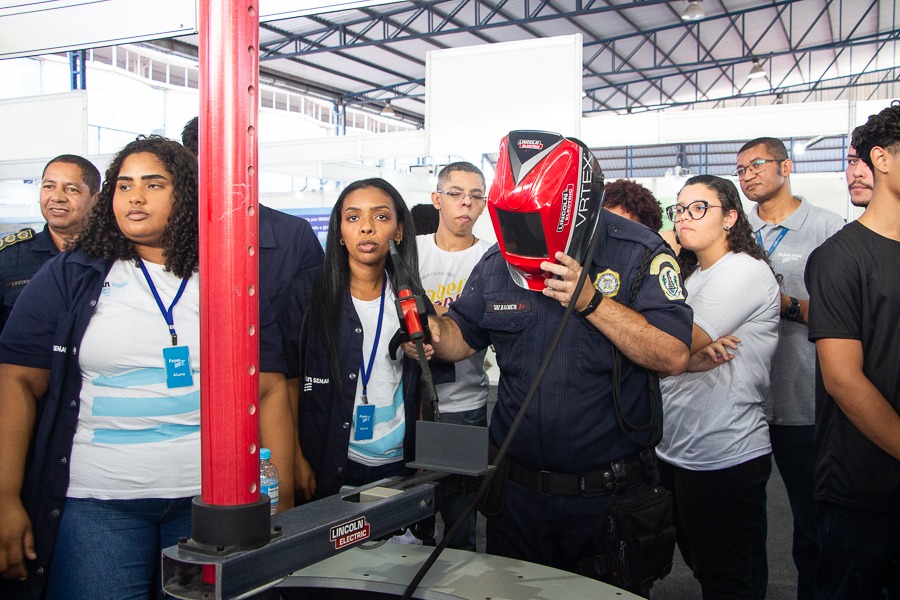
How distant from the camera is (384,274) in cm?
212

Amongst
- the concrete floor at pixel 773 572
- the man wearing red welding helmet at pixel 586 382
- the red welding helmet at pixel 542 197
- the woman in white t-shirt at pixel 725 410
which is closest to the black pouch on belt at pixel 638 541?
the man wearing red welding helmet at pixel 586 382

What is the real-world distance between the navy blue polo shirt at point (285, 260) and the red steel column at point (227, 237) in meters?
1.31

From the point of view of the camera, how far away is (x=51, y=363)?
1521 mm

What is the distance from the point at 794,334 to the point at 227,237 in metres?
2.23

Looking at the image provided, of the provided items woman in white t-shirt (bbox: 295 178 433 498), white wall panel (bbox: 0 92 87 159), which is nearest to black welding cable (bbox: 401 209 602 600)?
woman in white t-shirt (bbox: 295 178 433 498)

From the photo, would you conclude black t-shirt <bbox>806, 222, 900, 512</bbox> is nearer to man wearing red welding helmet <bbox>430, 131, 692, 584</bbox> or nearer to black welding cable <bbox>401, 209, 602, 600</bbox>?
man wearing red welding helmet <bbox>430, 131, 692, 584</bbox>

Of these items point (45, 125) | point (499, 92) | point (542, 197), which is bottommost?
point (542, 197)

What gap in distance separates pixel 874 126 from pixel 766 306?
70 cm

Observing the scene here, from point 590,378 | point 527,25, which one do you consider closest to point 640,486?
point 590,378

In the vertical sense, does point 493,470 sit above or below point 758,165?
below

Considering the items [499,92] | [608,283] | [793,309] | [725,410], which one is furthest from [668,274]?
[499,92]

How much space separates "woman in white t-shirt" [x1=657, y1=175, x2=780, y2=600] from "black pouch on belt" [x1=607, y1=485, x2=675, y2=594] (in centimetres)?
62

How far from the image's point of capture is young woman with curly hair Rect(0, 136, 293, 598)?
148cm

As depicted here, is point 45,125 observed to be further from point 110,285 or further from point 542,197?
point 542,197
